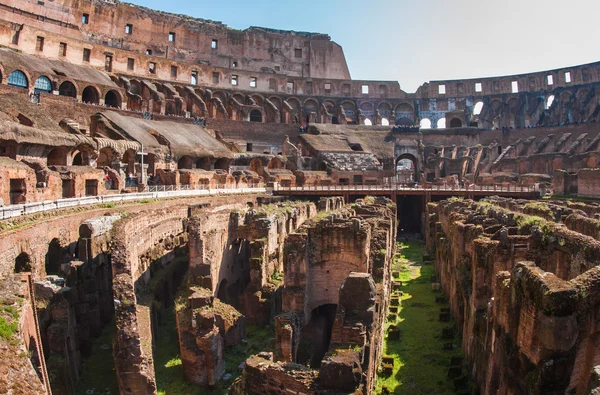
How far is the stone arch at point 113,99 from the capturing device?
168ft

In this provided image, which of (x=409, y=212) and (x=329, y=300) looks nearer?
(x=329, y=300)

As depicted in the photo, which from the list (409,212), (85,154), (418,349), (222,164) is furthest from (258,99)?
(418,349)

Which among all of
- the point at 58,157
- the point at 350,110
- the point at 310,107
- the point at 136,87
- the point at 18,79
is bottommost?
the point at 58,157

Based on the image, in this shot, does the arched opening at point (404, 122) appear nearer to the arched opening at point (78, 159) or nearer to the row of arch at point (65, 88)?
the row of arch at point (65, 88)

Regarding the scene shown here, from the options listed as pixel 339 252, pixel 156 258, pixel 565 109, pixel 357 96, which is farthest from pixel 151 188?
pixel 565 109

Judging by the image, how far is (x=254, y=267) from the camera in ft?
49.9

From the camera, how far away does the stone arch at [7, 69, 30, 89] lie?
40906 mm

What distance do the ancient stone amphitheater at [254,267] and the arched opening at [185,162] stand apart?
0.20 meters

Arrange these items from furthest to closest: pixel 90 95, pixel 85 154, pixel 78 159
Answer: pixel 90 95 < pixel 78 159 < pixel 85 154

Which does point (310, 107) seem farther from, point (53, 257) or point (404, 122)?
point (53, 257)

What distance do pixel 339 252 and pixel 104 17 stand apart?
62519 millimetres

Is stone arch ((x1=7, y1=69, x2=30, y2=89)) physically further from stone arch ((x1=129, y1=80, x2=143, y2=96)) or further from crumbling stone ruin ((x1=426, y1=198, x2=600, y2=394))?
crumbling stone ruin ((x1=426, y1=198, x2=600, y2=394))

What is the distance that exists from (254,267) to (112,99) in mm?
43499

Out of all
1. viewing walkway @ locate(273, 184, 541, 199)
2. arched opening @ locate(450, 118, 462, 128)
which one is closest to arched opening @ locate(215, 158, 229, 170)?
viewing walkway @ locate(273, 184, 541, 199)
